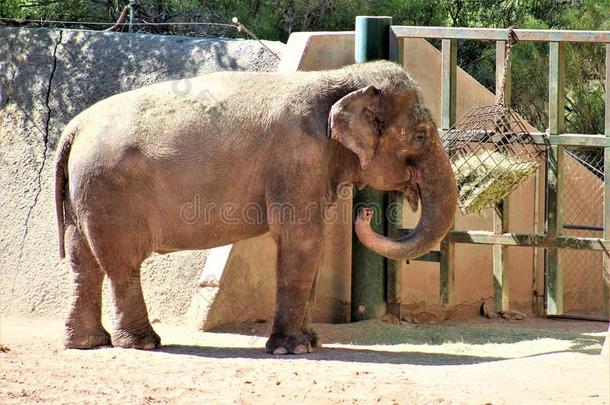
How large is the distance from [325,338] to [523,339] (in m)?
1.66

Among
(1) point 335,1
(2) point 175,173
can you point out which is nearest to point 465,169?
(2) point 175,173

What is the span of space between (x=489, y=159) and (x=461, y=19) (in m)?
7.90

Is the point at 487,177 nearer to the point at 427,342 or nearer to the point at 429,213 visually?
the point at 429,213

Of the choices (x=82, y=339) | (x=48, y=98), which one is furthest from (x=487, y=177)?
(x=48, y=98)

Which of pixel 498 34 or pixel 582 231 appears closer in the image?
pixel 498 34

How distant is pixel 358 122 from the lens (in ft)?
30.8

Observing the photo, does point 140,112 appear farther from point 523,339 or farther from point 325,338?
point 523,339

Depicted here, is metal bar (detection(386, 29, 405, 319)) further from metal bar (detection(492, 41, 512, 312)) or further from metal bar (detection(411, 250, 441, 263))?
metal bar (detection(492, 41, 512, 312))

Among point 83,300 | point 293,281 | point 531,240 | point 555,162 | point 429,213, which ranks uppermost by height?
point 555,162

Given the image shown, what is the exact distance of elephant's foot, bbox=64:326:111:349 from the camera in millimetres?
9805

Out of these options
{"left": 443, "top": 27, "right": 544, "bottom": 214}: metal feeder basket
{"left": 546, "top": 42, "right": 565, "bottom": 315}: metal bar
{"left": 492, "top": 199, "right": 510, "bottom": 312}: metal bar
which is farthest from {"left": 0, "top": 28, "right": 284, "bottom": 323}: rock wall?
{"left": 546, "top": 42, "right": 565, "bottom": 315}: metal bar

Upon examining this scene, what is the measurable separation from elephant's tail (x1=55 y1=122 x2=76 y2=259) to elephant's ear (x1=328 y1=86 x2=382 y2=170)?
2051mm

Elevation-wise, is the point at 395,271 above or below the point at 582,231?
below

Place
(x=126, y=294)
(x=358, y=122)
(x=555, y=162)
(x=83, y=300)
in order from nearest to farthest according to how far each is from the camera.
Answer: (x=358, y=122), (x=126, y=294), (x=83, y=300), (x=555, y=162)
